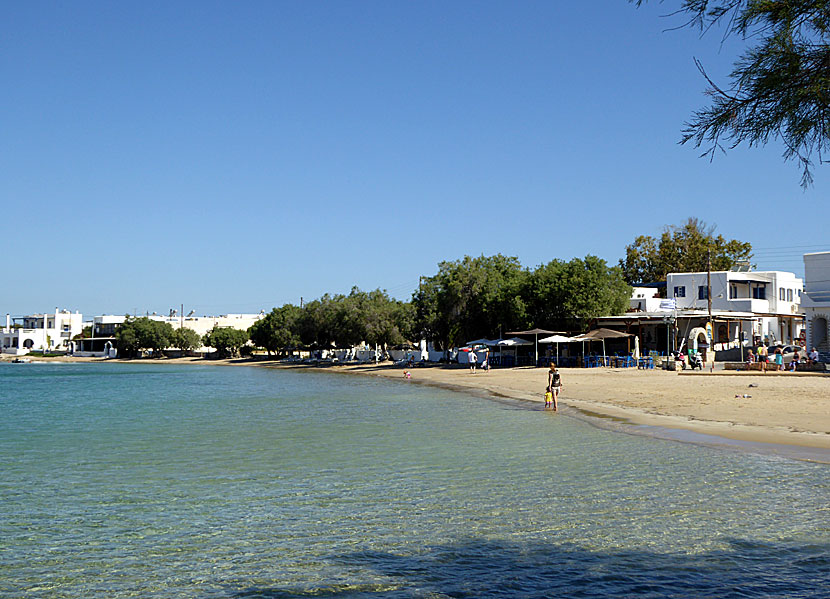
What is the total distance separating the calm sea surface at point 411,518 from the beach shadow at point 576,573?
0.04m

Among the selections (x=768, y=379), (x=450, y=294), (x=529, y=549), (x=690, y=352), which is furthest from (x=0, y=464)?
(x=450, y=294)

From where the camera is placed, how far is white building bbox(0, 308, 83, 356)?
17138 cm

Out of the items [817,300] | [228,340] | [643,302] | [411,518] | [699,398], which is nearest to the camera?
[411,518]

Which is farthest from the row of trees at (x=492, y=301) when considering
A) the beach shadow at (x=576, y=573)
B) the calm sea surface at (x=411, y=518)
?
the beach shadow at (x=576, y=573)

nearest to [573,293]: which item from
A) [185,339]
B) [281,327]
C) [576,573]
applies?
[576,573]

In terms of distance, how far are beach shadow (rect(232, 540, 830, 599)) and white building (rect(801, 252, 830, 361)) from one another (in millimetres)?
43625

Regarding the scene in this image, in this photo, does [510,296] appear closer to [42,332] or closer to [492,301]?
[492,301]

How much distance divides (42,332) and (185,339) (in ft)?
176

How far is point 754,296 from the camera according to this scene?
6838cm

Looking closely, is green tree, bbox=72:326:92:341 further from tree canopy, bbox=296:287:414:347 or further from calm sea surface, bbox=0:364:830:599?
calm sea surface, bbox=0:364:830:599

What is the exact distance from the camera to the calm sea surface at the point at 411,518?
9.07 metres

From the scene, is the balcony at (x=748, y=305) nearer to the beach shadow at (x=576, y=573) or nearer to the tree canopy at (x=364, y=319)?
the tree canopy at (x=364, y=319)

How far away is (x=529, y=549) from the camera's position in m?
10.3

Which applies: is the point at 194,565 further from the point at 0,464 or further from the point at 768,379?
the point at 768,379
